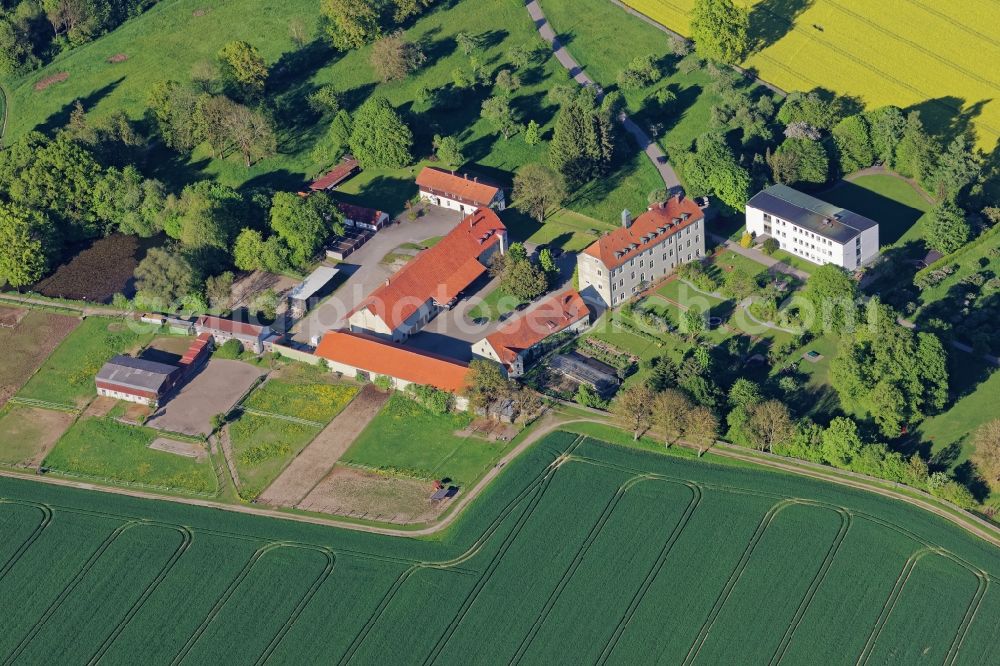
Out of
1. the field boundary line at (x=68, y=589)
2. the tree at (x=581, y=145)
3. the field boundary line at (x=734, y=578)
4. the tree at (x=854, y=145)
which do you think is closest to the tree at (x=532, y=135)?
the tree at (x=581, y=145)

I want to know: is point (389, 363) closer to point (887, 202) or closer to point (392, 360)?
point (392, 360)

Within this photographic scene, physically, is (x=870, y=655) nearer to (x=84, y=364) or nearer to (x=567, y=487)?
(x=567, y=487)

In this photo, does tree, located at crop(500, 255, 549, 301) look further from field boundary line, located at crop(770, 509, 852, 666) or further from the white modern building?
field boundary line, located at crop(770, 509, 852, 666)

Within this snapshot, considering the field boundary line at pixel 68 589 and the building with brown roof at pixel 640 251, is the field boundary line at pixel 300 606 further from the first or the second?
the building with brown roof at pixel 640 251

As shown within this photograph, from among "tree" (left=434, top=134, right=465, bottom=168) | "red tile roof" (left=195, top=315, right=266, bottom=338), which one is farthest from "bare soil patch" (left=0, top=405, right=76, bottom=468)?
"tree" (left=434, top=134, right=465, bottom=168)

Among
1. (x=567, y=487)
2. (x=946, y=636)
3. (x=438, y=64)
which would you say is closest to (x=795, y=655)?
(x=946, y=636)

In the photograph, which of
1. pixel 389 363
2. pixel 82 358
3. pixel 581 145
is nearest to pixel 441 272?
pixel 389 363
